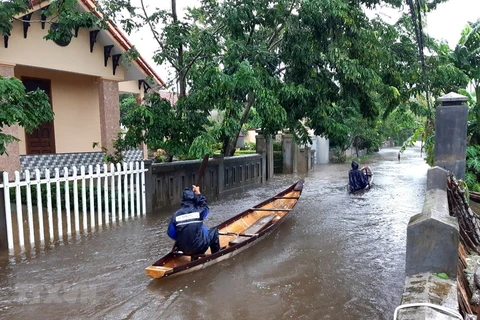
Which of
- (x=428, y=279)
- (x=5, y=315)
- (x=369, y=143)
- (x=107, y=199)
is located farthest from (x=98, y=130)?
(x=369, y=143)

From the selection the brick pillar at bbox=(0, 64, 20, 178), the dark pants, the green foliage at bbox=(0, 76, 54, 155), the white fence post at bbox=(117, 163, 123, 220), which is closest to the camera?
the green foliage at bbox=(0, 76, 54, 155)

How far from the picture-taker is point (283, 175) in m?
20.2

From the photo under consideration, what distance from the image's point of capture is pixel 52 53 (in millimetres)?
12180

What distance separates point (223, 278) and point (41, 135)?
36.1 ft

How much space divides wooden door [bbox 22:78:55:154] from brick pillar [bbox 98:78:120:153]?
1.79 meters

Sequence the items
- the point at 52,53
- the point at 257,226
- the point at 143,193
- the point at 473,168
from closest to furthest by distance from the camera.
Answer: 1. the point at 257,226
2. the point at 143,193
3. the point at 473,168
4. the point at 52,53

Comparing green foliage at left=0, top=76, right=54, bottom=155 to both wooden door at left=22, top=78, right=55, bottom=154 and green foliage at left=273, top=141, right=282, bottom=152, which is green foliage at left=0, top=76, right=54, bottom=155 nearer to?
wooden door at left=22, top=78, right=55, bottom=154

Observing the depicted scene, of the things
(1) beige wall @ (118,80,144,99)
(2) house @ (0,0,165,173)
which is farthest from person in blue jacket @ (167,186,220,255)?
(1) beige wall @ (118,80,144,99)

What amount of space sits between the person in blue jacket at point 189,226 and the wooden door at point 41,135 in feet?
33.3

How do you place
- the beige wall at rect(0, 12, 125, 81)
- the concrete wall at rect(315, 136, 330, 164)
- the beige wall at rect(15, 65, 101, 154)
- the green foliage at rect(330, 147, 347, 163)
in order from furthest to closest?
1. the green foliage at rect(330, 147, 347, 163)
2. the concrete wall at rect(315, 136, 330, 164)
3. the beige wall at rect(15, 65, 101, 154)
4. the beige wall at rect(0, 12, 125, 81)

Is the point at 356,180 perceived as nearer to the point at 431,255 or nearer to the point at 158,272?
the point at 158,272

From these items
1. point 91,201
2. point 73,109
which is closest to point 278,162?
point 73,109

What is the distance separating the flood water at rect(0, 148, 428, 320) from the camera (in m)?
4.71

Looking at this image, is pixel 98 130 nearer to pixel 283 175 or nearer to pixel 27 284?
pixel 283 175
